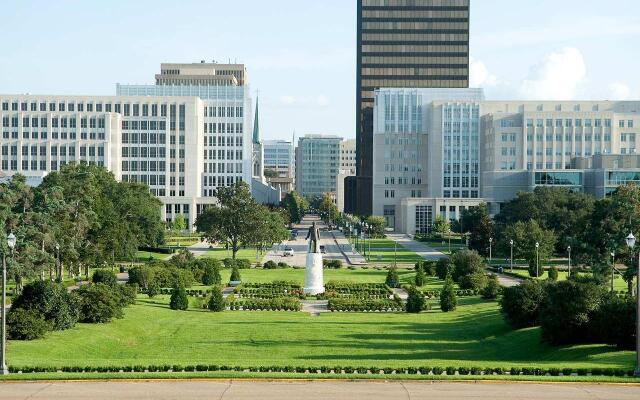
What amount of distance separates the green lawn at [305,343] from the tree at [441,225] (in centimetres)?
11415

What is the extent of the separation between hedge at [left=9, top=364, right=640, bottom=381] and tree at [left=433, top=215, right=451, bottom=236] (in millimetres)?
144762

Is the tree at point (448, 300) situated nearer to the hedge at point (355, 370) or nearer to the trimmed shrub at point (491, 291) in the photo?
the trimmed shrub at point (491, 291)

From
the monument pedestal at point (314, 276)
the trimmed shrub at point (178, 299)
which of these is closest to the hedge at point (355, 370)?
the trimmed shrub at point (178, 299)

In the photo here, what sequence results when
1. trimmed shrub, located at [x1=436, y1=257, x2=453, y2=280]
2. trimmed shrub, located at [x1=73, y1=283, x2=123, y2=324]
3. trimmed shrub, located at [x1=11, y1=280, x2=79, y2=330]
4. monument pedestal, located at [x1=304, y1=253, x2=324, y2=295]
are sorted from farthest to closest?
trimmed shrub, located at [x1=436, y1=257, x2=453, y2=280] → monument pedestal, located at [x1=304, y1=253, x2=324, y2=295] → trimmed shrub, located at [x1=73, y1=283, x2=123, y2=324] → trimmed shrub, located at [x1=11, y1=280, x2=79, y2=330]

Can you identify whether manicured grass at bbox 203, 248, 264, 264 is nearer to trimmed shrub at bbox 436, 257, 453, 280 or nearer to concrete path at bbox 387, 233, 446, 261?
concrete path at bbox 387, 233, 446, 261

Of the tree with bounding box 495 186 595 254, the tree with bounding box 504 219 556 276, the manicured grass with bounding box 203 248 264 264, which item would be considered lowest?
the manicured grass with bounding box 203 248 264 264

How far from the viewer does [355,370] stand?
139 ft

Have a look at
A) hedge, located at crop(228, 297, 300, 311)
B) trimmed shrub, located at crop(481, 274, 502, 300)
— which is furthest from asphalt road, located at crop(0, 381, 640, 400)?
trimmed shrub, located at crop(481, 274, 502, 300)

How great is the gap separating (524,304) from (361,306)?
18396 mm

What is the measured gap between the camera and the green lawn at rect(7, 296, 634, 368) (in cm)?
4756

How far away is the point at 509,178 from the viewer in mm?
192875

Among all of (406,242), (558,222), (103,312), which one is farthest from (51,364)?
(406,242)

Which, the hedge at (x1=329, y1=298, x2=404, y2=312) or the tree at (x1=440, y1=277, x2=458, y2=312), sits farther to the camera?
the hedge at (x1=329, y1=298, x2=404, y2=312)

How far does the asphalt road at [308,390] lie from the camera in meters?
36.5
